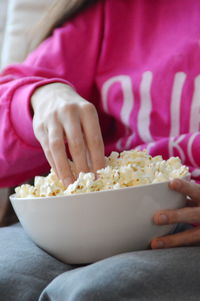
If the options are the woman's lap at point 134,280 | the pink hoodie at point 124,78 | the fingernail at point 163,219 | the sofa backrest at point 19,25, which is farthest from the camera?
the sofa backrest at point 19,25

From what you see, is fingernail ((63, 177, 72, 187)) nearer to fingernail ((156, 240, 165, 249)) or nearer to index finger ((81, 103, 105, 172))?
index finger ((81, 103, 105, 172))

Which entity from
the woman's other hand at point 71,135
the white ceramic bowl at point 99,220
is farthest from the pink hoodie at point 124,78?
the white ceramic bowl at point 99,220

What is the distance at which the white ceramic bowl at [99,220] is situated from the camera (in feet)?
2.05

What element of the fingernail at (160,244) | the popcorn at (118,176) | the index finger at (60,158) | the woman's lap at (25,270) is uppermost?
the index finger at (60,158)

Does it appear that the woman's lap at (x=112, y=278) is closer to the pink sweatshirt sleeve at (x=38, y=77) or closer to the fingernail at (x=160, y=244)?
the fingernail at (x=160, y=244)

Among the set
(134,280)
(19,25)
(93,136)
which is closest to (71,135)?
(93,136)

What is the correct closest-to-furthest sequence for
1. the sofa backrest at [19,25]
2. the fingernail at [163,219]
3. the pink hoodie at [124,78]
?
1. the fingernail at [163,219]
2. the pink hoodie at [124,78]
3. the sofa backrest at [19,25]

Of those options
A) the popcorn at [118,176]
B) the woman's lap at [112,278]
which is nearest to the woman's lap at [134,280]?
the woman's lap at [112,278]

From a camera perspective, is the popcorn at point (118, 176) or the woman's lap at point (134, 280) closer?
the woman's lap at point (134, 280)

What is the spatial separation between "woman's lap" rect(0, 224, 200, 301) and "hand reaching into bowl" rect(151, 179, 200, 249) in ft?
0.06

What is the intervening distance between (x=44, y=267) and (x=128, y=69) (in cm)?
56

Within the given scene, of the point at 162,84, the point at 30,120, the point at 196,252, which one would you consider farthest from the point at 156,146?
the point at 196,252

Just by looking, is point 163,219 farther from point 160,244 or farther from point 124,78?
point 124,78

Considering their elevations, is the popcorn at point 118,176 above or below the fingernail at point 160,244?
above
